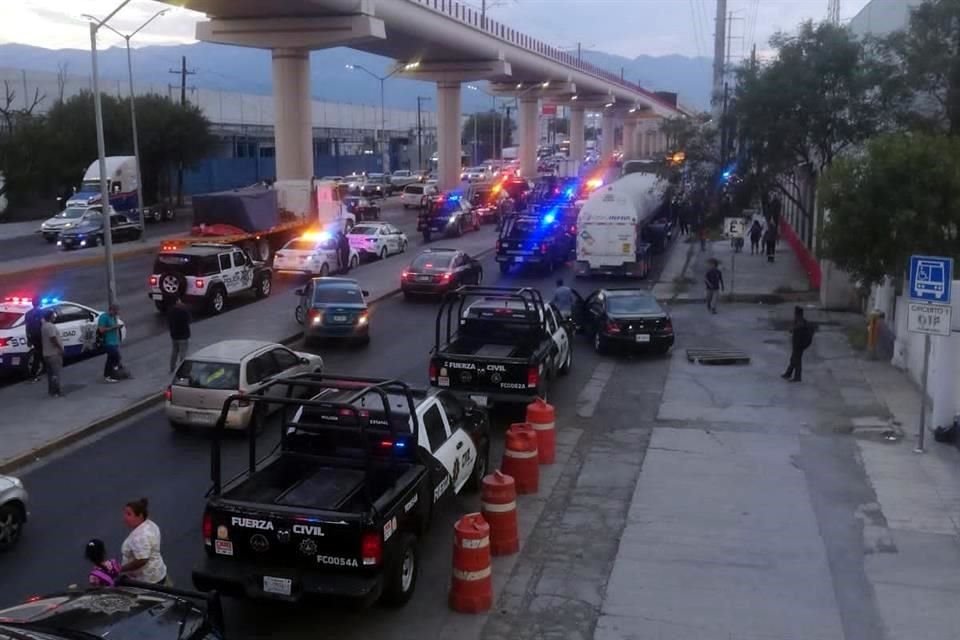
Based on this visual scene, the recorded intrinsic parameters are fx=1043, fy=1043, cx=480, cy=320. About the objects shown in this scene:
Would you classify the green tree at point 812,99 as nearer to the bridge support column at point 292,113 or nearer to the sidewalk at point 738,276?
the sidewalk at point 738,276

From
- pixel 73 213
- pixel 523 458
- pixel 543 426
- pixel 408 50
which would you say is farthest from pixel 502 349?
pixel 408 50

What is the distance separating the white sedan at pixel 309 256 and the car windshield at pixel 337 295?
31.7 feet

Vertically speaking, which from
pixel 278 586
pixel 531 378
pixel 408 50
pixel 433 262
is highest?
pixel 408 50

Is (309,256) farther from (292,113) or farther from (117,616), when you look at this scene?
(117,616)

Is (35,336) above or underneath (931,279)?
underneath

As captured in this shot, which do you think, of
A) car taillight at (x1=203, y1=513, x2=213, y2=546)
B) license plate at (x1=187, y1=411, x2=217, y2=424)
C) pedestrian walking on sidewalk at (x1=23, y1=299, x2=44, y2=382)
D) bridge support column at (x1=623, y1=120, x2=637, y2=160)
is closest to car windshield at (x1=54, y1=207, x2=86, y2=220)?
pedestrian walking on sidewalk at (x1=23, y1=299, x2=44, y2=382)

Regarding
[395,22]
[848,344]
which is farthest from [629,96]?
[848,344]

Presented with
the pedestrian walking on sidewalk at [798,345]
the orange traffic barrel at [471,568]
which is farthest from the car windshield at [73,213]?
the orange traffic barrel at [471,568]

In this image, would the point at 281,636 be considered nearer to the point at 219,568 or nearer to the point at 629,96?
the point at 219,568

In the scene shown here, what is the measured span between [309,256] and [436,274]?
569cm

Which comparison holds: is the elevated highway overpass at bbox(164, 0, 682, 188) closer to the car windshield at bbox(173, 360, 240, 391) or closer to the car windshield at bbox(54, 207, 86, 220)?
the car windshield at bbox(54, 207, 86, 220)

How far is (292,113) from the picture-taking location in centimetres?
5150

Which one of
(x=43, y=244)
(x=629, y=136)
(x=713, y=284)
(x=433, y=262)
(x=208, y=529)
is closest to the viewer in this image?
(x=208, y=529)

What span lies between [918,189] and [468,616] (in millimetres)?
14472
